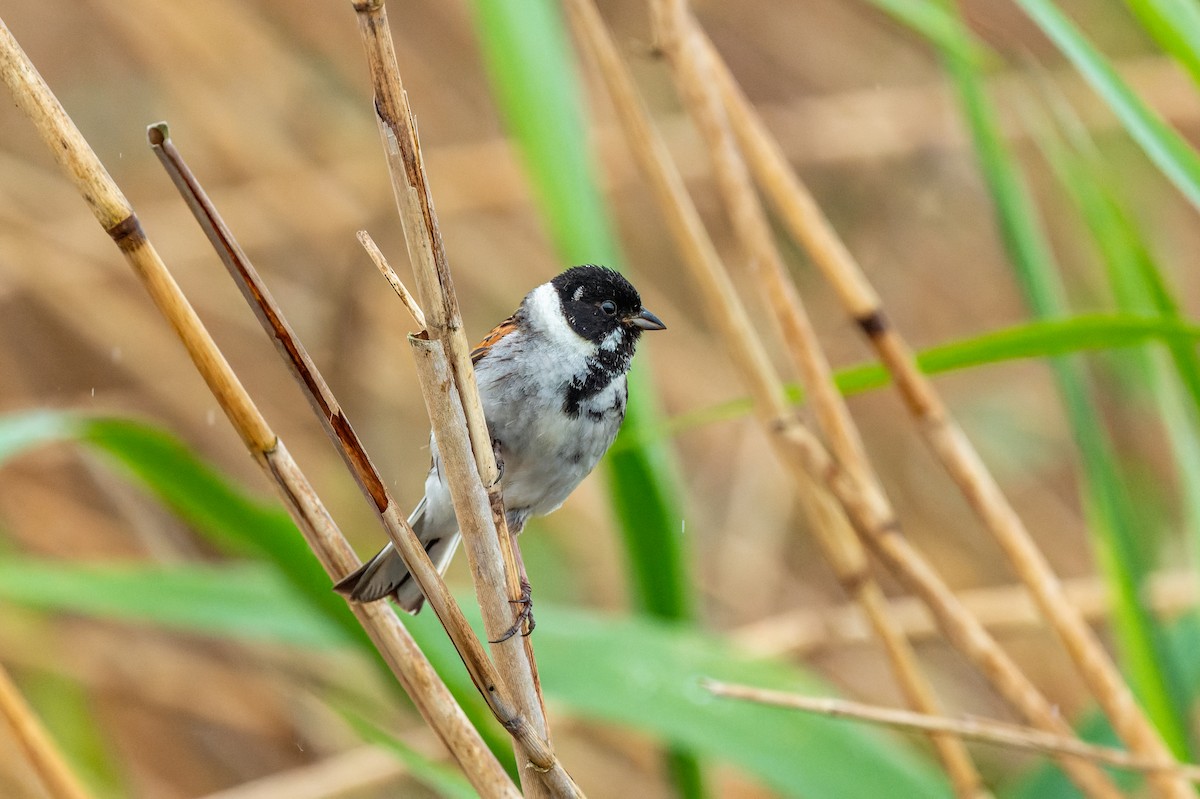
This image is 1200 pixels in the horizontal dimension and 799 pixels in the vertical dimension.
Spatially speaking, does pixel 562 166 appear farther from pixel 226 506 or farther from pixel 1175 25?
Answer: pixel 1175 25

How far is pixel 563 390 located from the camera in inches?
61.9

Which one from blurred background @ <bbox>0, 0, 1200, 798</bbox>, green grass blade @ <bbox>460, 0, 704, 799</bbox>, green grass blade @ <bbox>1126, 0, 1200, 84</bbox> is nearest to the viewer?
green grass blade @ <bbox>1126, 0, 1200, 84</bbox>

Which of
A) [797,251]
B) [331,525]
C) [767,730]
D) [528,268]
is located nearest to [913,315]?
[797,251]

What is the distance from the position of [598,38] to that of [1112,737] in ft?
4.61

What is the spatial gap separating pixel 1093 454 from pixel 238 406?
130 cm

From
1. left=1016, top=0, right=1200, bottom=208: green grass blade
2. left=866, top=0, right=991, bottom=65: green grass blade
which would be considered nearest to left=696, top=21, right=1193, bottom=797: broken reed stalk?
left=866, top=0, right=991, bottom=65: green grass blade

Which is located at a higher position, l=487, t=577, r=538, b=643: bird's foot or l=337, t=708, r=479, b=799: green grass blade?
l=487, t=577, r=538, b=643: bird's foot

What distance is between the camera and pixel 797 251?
3.78 meters

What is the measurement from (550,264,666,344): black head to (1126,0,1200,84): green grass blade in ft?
2.22

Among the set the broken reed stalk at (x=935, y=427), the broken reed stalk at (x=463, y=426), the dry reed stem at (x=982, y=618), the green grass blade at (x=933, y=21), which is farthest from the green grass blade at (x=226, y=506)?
the dry reed stem at (x=982, y=618)

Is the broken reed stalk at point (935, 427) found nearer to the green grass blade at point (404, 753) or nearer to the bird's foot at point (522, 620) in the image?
the bird's foot at point (522, 620)

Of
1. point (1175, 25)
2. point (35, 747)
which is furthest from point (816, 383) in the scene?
point (35, 747)

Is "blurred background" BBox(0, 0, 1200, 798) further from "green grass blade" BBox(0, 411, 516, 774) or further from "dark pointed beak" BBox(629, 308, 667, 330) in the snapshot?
"dark pointed beak" BBox(629, 308, 667, 330)

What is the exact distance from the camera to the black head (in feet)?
4.94
